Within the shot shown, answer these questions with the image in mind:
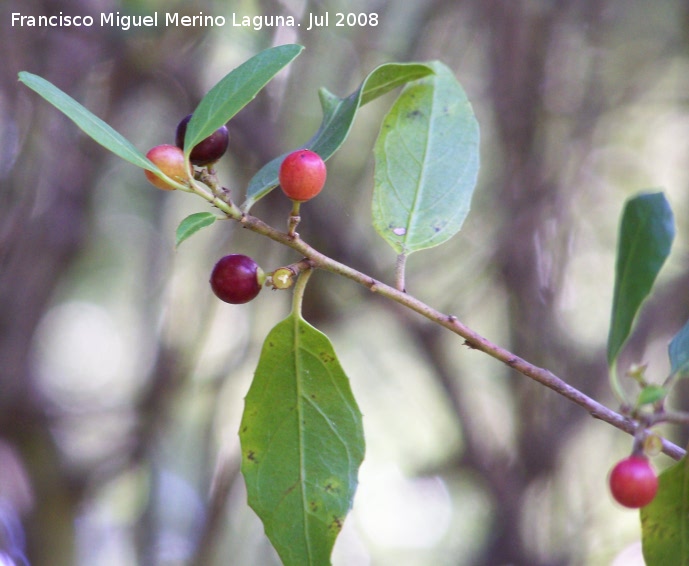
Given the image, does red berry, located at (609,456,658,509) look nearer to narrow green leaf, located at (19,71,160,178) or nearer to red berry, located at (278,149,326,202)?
red berry, located at (278,149,326,202)

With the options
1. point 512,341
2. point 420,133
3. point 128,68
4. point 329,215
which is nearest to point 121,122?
point 128,68

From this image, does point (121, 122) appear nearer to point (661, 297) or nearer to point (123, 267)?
point (123, 267)

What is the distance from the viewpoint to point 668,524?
62cm

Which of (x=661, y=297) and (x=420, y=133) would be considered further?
(x=661, y=297)

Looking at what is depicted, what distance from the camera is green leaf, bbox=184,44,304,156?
0.60 metres

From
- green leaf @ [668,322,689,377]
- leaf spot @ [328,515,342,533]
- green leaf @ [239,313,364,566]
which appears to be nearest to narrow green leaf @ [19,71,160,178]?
green leaf @ [239,313,364,566]

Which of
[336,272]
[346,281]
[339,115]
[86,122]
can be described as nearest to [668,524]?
[336,272]

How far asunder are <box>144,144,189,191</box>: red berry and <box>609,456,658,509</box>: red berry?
0.42 metres

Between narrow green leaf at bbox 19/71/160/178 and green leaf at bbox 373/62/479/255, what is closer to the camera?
narrow green leaf at bbox 19/71/160/178

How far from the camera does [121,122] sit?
2113mm

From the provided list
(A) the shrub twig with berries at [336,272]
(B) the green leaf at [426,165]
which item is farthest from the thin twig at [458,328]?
(B) the green leaf at [426,165]

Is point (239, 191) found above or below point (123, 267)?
above

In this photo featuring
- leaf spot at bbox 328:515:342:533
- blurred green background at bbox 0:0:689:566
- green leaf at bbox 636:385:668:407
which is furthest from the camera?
blurred green background at bbox 0:0:689:566

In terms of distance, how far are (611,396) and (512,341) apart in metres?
0.35
